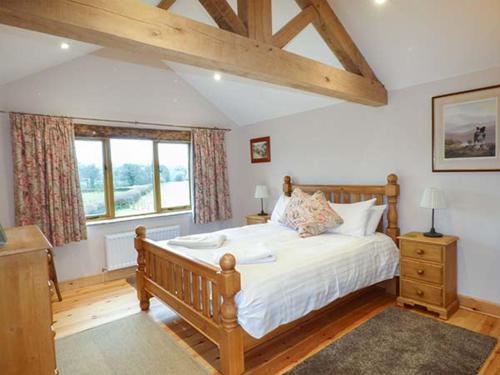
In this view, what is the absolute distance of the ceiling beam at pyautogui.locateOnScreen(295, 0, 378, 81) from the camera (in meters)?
2.83

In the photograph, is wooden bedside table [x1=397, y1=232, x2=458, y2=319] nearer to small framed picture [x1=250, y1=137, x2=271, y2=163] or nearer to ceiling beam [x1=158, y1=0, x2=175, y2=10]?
small framed picture [x1=250, y1=137, x2=271, y2=163]

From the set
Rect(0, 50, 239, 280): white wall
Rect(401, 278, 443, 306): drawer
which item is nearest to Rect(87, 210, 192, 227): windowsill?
Rect(0, 50, 239, 280): white wall

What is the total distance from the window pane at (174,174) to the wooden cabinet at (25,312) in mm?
3042

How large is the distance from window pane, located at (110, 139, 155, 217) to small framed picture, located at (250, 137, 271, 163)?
1.62 meters

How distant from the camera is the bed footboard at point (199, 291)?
2.02 meters

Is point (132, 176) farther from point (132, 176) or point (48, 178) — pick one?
point (48, 178)

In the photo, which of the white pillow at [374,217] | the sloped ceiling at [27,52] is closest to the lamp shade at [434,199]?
the white pillow at [374,217]

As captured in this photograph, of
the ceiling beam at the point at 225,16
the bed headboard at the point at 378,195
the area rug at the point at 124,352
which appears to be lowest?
the area rug at the point at 124,352

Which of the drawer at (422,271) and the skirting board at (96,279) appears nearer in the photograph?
the drawer at (422,271)

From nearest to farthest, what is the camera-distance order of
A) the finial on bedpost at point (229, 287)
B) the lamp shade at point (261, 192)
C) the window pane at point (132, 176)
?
the finial on bedpost at point (229, 287) → the window pane at point (132, 176) → the lamp shade at point (261, 192)

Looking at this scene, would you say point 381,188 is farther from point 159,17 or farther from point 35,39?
point 35,39

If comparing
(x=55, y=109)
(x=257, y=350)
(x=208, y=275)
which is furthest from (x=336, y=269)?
(x=55, y=109)

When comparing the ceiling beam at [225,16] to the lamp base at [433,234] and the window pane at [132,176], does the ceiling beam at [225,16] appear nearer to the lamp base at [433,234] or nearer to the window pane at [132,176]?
the lamp base at [433,234]

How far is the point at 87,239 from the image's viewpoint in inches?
155
